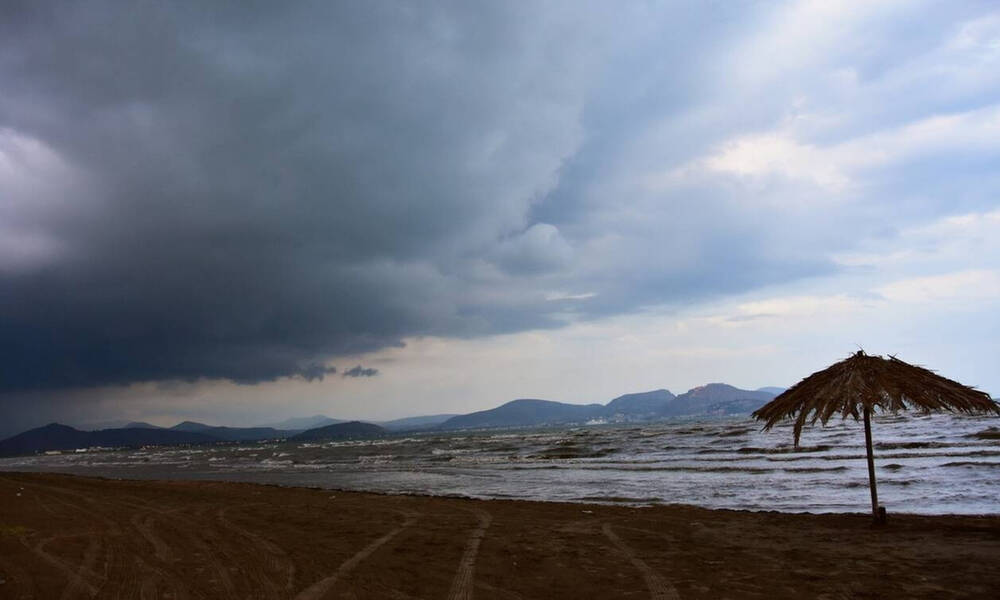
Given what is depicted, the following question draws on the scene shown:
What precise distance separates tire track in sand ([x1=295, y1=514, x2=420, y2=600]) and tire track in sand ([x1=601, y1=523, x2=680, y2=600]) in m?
4.27

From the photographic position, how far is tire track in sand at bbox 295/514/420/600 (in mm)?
7051

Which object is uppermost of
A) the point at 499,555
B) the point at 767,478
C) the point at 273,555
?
the point at 273,555

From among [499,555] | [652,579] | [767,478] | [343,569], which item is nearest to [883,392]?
[652,579]

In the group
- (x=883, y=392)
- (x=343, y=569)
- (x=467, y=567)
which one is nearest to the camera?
(x=343, y=569)

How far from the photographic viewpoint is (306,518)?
14.2 meters

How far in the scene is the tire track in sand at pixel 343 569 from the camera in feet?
23.1

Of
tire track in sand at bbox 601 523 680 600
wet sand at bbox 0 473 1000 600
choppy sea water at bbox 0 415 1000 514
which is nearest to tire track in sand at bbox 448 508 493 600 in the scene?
wet sand at bbox 0 473 1000 600

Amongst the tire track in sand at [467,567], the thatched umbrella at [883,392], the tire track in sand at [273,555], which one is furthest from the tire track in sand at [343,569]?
the thatched umbrella at [883,392]

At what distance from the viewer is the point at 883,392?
10711 mm

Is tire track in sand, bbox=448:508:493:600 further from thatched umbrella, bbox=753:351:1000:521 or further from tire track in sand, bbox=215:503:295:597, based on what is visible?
thatched umbrella, bbox=753:351:1000:521

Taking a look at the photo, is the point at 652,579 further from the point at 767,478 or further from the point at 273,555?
the point at 767,478

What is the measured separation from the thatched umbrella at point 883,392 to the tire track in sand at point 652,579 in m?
4.37

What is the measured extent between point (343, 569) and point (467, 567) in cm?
188

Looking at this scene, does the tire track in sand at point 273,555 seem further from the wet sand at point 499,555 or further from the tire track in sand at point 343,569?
the tire track in sand at point 343,569
